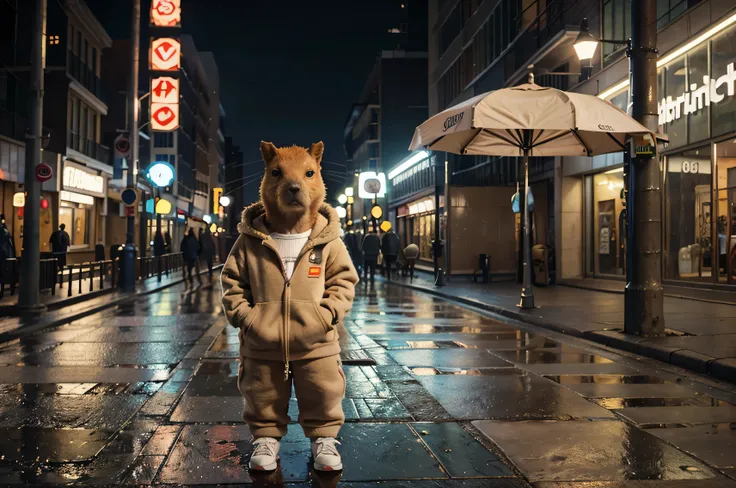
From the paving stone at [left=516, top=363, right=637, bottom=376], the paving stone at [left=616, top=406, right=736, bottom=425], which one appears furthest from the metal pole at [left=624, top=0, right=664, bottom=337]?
the paving stone at [left=616, top=406, right=736, bottom=425]

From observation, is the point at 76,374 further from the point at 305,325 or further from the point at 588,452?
the point at 588,452

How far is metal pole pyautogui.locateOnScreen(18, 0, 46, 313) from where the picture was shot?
538 inches

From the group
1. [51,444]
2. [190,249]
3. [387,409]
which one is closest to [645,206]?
[387,409]

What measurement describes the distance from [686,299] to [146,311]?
1150 centimetres

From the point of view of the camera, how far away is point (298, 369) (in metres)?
3.96

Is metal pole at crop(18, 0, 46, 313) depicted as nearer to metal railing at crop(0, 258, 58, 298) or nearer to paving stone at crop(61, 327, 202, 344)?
metal railing at crop(0, 258, 58, 298)

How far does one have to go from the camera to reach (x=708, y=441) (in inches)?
191

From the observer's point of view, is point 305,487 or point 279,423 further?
point 279,423

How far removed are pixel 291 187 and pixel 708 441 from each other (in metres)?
3.38

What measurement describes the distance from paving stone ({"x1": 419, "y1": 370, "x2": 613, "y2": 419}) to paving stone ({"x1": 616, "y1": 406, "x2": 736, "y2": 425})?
0.23 m

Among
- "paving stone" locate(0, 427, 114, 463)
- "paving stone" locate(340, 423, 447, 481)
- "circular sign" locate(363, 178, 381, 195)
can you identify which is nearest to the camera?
"paving stone" locate(340, 423, 447, 481)

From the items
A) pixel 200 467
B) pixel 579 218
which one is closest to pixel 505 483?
pixel 200 467

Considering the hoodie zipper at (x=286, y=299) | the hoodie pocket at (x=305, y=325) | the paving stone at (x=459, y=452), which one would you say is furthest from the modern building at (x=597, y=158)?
the hoodie pocket at (x=305, y=325)

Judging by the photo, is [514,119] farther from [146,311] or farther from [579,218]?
[579,218]
